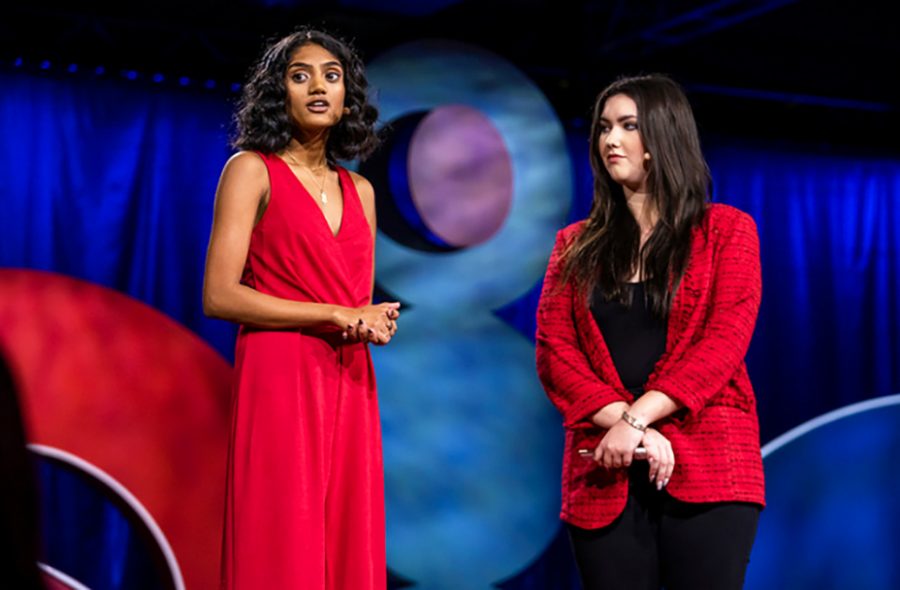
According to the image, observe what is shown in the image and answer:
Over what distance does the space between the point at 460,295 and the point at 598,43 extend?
1.39 m

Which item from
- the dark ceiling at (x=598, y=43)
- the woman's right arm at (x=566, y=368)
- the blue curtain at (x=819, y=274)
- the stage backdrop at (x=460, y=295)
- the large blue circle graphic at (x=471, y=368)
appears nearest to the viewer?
the woman's right arm at (x=566, y=368)

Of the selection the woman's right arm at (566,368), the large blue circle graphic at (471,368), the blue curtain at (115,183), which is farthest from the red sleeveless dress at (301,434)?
the large blue circle graphic at (471,368)

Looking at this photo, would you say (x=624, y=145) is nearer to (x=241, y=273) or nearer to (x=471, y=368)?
(x=241, y=273)

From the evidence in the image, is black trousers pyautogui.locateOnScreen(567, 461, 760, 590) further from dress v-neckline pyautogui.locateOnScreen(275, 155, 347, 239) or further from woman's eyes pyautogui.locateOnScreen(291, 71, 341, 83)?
woman's eyes pyautogui.locateOnScreen(291, 71, 341, 83)

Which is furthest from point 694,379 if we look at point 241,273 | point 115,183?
point 115,183

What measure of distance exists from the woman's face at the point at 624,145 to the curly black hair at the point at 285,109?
539 mm

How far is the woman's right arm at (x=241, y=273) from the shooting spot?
2.37 metres

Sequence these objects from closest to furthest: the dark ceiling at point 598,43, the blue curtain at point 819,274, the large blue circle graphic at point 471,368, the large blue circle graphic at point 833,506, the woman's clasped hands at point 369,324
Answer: the woman's clasped hands at point 369,324 → the dark ceiling at point 598,43 → the large blue circle graphic at point 471,368 → the large blue circle graphic at point 833,506 → the blue curtain at point 819,274

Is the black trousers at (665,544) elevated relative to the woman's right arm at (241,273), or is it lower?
lower

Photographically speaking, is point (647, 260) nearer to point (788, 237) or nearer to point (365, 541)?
point (365, 541)

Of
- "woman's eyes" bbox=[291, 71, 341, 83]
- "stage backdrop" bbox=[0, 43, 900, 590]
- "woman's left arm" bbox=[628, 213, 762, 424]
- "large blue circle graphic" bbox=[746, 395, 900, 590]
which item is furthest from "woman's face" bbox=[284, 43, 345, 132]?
"large blue circle graphic" bbox=[746, 395, 900, 590]

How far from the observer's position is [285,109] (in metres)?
2.57

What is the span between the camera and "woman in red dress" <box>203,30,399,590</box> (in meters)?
2.36

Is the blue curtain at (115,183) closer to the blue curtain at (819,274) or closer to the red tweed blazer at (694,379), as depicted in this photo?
the red tweed blazer at (694,379)
